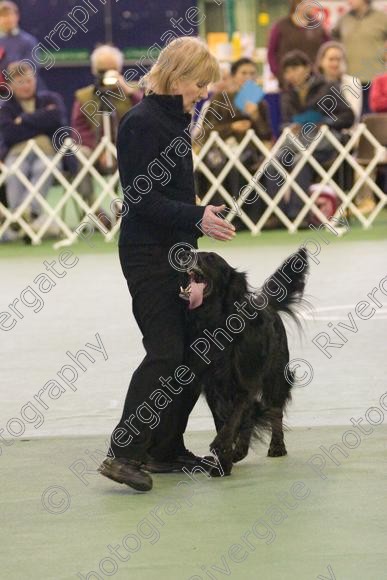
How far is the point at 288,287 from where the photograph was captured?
4.53 m

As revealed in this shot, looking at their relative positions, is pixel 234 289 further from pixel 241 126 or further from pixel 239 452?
pixel 241 126

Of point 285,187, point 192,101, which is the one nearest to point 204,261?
point 192,101

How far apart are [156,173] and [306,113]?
761 centimetres

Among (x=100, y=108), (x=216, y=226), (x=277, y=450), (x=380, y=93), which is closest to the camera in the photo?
(x=216, y=226)

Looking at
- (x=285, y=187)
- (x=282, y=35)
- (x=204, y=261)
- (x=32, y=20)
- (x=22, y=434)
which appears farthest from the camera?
(x=32, y=20)

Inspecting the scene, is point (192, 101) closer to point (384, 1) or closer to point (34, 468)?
point (34, 468)

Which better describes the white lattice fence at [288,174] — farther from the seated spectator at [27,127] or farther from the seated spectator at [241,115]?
the seated spectator at [27,127]

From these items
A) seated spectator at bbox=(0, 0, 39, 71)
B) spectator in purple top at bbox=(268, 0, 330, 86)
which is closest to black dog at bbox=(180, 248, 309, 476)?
seated spectator at bbox=(0, 0, 39, 71)

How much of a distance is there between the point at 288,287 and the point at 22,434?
1.22 m

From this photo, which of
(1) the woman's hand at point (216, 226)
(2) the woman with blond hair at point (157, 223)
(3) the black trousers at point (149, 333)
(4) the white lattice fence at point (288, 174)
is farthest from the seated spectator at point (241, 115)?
(1) the woman's hand at point (216, 226)

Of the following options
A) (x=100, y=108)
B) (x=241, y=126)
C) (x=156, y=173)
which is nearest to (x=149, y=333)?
(x=156, y=173)

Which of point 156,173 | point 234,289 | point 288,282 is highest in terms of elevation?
point 156,173

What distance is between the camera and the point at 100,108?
38.5 feet

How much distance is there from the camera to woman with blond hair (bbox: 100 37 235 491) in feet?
13.2
